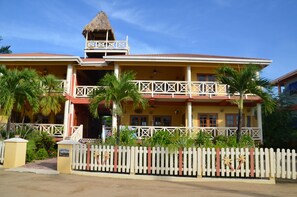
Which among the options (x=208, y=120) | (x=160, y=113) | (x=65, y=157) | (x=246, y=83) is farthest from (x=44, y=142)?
(x=246, y=83)

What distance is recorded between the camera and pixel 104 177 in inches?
355

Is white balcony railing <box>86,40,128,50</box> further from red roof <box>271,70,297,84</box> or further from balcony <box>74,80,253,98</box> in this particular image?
red roof <box>271,70,297,84</box>

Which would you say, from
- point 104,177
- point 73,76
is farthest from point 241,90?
point 73,76

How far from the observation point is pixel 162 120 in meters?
19.9

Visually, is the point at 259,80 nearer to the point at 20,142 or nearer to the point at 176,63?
the point at 176,63

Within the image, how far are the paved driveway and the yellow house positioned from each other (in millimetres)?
7760

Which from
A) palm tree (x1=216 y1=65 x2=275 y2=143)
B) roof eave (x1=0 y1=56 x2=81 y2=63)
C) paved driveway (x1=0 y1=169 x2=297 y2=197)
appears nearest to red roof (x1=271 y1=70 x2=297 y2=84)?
palm tree (x1=216 y1=65 x2=275 y2=143)

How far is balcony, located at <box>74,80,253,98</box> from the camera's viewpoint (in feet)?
57.3

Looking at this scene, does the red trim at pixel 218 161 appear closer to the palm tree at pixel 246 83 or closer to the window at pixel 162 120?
the palm tree at pixel 246 83

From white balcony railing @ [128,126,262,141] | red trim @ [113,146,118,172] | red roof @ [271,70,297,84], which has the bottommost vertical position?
red trim @ [113,146,118,172]

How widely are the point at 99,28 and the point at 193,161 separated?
21816 millimetres

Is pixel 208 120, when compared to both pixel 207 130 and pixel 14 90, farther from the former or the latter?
pixel 14 90

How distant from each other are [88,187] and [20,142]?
5181 mm

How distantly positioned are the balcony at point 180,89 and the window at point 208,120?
1814 millimetres
